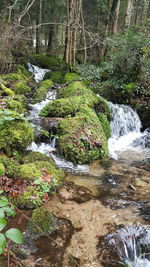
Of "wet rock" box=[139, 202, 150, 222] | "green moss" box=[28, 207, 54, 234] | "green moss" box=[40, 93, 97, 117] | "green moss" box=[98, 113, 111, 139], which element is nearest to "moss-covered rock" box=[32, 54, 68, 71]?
"green moss" box=[98, 113, 111, 139]

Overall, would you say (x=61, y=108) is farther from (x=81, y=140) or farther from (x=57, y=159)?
(x=57, y=159)

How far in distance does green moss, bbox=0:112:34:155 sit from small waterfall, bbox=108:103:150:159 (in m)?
3.41

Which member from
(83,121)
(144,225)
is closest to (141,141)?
(83,121)

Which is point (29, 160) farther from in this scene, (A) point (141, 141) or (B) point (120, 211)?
(A) point (141, 141)

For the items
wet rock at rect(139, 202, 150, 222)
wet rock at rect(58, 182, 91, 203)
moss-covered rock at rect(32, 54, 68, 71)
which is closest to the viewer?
wet rock at rect(139, 202, 150, 222)

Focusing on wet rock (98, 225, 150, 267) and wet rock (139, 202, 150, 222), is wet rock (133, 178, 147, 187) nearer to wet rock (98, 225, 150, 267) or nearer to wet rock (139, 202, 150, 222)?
wet rock (139, 202, 150, 222)

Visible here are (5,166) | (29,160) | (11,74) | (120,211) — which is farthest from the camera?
(11,74)

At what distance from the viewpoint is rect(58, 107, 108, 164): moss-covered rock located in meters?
5.94

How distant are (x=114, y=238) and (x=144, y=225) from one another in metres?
0.54

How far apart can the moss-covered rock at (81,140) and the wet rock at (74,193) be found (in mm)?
1320

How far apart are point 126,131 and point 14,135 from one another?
17.3ft

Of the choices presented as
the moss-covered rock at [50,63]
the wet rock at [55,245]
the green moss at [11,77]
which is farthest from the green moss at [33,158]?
the moss-covered rock at [50,63]

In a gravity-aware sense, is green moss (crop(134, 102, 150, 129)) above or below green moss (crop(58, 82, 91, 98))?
below

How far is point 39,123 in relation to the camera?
6.73 metres
